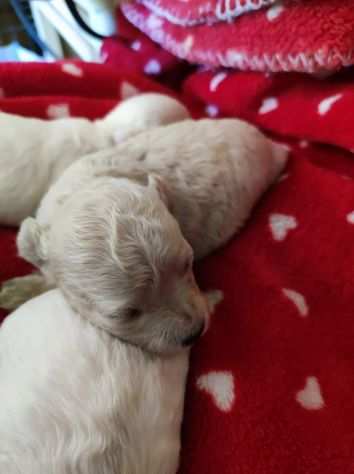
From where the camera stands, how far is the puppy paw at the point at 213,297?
131 centimetres

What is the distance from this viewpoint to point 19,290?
4.43ft

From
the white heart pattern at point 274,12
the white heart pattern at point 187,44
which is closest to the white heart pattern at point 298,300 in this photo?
the white heart pattern at point 274,12

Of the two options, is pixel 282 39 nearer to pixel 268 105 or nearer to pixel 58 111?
pixel 268 105

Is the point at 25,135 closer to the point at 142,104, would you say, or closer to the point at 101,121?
the point at 101,121

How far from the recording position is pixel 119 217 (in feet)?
3.66

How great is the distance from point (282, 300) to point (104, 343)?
0.49 meters

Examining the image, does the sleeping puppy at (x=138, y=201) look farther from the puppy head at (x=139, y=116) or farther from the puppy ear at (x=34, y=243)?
the puppy head at (x=139, y=116)

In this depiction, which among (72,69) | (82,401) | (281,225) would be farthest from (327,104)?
(82,401)

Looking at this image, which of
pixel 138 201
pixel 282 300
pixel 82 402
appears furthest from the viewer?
pixel 282 300

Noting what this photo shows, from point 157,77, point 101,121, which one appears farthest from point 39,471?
point 157,77

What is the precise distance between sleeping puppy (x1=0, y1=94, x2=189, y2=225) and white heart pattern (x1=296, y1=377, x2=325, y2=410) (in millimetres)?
983

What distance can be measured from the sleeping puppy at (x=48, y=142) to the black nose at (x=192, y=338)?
2.50 ft

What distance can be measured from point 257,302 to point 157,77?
143 centimetres

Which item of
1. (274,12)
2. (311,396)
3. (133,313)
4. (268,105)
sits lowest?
(311,396)
